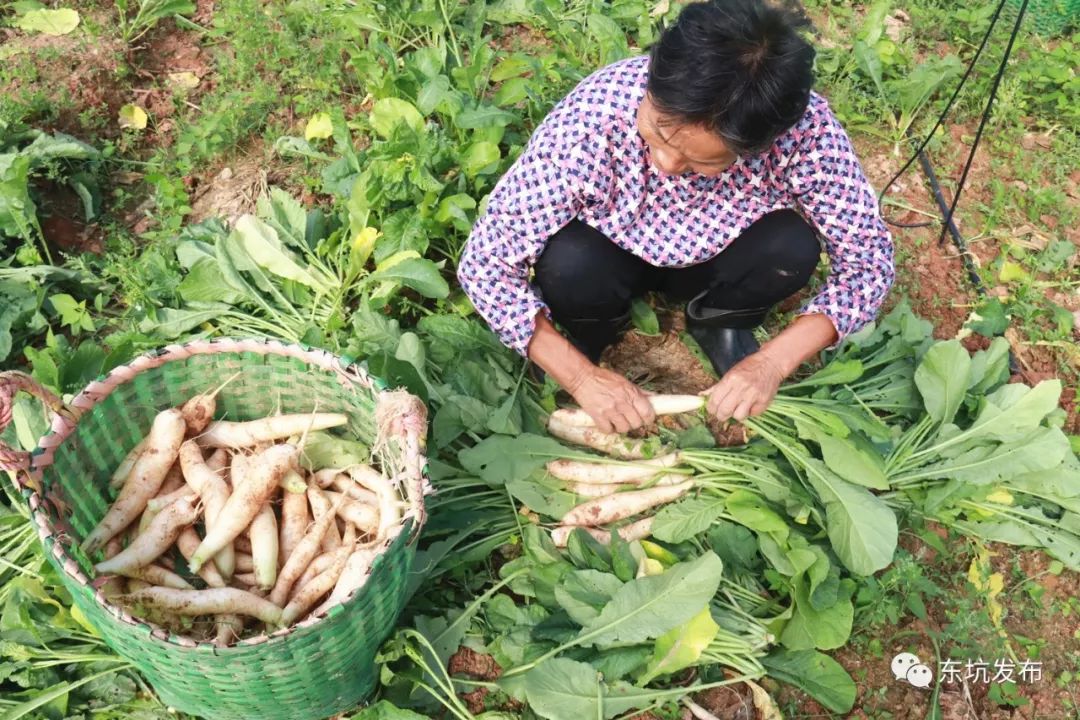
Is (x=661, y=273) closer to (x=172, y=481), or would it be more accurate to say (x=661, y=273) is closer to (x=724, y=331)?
(x=724, y=331)

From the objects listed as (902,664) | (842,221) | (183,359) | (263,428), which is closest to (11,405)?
(183,359)

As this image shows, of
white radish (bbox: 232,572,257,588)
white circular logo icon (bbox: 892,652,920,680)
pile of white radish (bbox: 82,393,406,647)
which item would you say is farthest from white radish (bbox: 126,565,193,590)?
white circular logo icon (bbox: 892,652,920,680)

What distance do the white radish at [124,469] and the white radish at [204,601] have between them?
0.33m

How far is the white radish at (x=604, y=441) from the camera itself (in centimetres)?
220

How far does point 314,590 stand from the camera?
1781mm

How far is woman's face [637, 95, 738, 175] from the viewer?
1.59m

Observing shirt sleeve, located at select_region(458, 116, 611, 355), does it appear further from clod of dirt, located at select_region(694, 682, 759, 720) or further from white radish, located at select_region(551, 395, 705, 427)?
clod of dirt, located at select_region(694, 682, 759, 720)

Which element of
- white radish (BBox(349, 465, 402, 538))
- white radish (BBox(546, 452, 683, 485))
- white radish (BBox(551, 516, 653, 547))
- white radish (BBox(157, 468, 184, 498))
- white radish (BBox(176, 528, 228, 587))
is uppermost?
white radish (BBox(349, 465, 402, 538))

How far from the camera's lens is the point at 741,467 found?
214 cm

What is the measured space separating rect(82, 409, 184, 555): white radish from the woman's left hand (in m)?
1.18

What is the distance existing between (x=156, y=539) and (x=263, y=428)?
0.32 m

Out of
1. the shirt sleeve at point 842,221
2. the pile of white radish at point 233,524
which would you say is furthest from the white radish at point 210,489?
the shirt sleeve at point 842,221

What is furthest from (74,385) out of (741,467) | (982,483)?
(982,483)

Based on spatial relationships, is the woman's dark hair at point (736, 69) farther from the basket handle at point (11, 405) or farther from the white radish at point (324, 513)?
the basket handle at point (11, 405)
